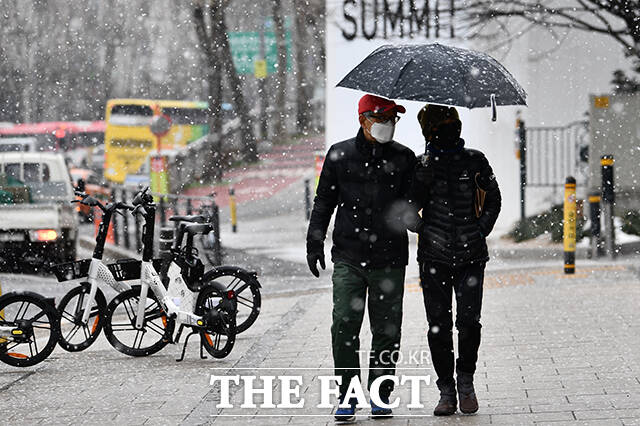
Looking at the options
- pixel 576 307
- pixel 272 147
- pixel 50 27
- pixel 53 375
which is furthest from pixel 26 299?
pixel 50 27

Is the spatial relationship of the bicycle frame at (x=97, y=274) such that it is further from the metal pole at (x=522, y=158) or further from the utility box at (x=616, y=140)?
the metal pole at (x=522, y=158)

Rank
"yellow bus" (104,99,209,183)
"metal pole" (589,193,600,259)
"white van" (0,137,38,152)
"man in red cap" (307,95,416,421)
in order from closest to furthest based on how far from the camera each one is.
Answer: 1. "man in red cap" (307,95,416,421)
2. "metal pole" (589,193,600,259)
3. "white van" (0,137,38,152)
4. "yellow bus" (104,99,209,183)

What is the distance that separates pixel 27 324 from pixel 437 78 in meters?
3.60

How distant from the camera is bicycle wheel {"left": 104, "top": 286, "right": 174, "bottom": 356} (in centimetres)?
840

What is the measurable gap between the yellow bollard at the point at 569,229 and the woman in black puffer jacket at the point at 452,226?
6.98 meters

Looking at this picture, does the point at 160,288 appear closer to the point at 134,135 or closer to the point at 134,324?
the point at 134,324

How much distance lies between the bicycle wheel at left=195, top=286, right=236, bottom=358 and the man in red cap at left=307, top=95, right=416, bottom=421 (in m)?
2.16

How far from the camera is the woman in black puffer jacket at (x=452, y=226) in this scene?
6.09 metres

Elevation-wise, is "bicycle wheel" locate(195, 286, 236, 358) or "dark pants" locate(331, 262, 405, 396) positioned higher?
"dark pants" locate(331, 262, 405, 396)


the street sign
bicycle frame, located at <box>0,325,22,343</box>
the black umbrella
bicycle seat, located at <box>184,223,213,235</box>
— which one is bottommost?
bicycle frame, located at <box>0,325,22,343</box>

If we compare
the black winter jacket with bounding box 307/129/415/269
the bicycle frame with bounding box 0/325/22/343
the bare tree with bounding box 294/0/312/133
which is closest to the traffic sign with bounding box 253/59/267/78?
the bare tree with bounding box 294/0/312/133

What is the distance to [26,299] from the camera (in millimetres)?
8180

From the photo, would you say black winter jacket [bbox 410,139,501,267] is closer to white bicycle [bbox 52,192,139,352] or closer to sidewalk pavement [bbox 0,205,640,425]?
sidewalk pavement [bbox 0,205,640,425]

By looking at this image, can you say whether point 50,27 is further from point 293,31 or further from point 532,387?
point 532,387
